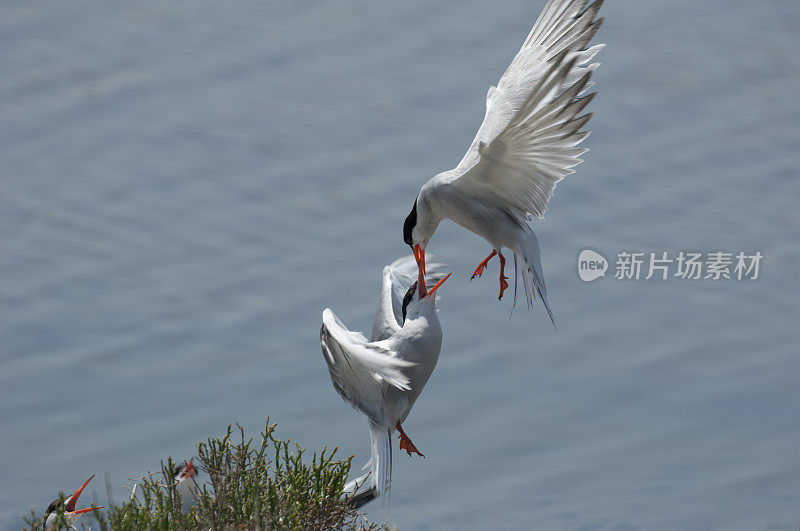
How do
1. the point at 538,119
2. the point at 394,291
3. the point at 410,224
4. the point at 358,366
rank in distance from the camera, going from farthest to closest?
the point at 394,291 < the point at 410,224 < the point at 358,366 < the point at 538,119

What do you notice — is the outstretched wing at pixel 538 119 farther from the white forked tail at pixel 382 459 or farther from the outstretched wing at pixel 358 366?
the white forked tail at pixel 382 459

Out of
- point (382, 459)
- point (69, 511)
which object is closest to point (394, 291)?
point (382, 459)

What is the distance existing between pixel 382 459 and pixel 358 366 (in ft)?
1.04

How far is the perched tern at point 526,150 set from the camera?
9.90 ft

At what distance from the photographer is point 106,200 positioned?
725 centimetres

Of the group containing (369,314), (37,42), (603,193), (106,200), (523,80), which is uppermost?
(37,42)

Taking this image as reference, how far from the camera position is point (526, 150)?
3121 mm

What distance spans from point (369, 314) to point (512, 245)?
2958 millimetres

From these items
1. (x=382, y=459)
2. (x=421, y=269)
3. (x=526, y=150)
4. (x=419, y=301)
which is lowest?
(x=382, y=459)

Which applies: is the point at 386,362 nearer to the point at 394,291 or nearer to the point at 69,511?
the point at 394,291

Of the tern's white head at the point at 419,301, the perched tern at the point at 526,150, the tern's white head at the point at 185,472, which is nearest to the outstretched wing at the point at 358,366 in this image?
the tern's white head at the point at 419,301

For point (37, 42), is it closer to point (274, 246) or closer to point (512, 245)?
point (274, 246)

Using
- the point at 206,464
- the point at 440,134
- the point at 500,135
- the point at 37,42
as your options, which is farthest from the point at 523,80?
the point at 37,42

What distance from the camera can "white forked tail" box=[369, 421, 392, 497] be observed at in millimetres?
3273
